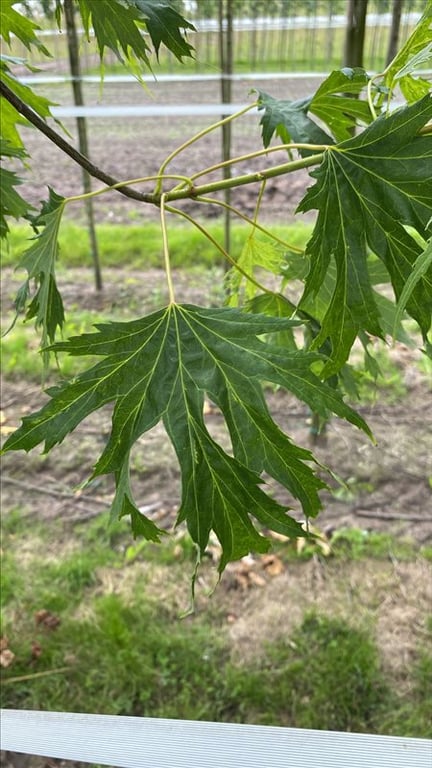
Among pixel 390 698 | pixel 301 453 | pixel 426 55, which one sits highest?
pixel 426 55

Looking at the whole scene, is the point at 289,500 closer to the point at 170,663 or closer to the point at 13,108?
the point at 170,663

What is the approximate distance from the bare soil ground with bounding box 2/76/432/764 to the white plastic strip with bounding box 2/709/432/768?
17.8 inches

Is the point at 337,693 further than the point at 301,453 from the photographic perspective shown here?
Yes

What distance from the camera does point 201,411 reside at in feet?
2.15

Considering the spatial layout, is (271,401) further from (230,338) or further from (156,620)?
(230,338)

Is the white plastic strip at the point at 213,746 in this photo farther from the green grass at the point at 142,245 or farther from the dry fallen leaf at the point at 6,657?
the green grass at the point at 142,245

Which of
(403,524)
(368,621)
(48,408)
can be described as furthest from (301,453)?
(403,524)

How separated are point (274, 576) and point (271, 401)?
851 millimetres

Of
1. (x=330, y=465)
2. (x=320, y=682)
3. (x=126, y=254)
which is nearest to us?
(x=320, y=682)

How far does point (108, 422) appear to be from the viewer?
2430 mm

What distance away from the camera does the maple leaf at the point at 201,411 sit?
643mm

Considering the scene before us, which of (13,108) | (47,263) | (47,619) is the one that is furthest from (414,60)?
(47,619)

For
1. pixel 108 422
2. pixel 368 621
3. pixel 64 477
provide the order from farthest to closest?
pixel 108 422
pixel 64 477
pixel 368 621

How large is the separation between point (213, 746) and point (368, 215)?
0.59 meters
